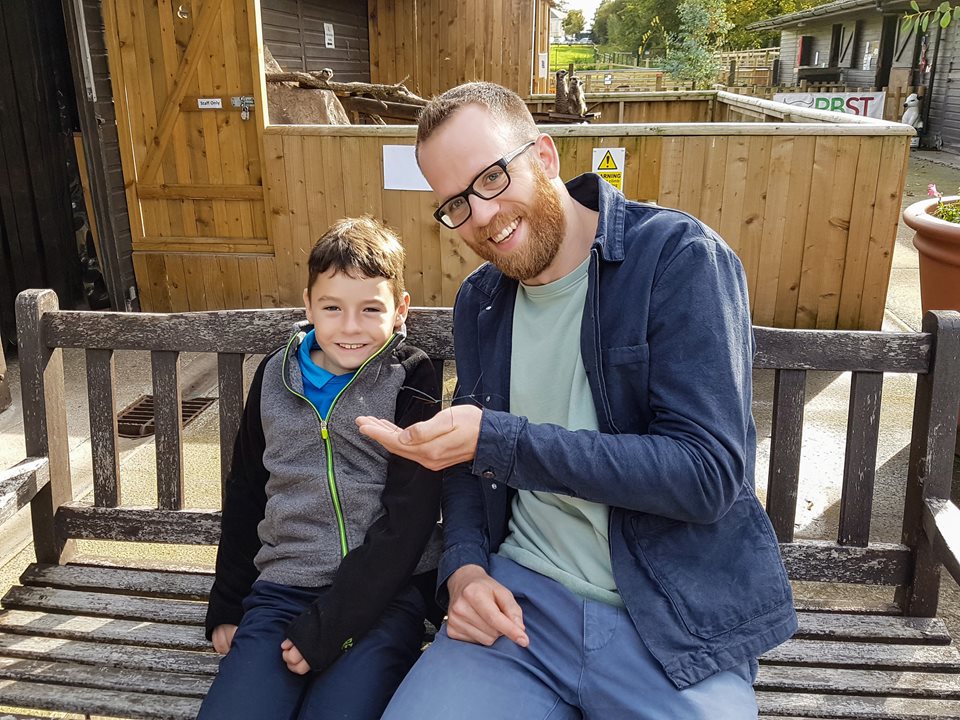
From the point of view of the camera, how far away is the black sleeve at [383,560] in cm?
185

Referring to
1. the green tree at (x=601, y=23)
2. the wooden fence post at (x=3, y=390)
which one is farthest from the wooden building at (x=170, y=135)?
the green tree at (x=601, y=23)

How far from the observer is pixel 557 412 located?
6.07 feet

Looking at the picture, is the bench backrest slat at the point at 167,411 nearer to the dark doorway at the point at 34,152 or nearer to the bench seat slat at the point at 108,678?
the bench seat slat at the point at 108,678

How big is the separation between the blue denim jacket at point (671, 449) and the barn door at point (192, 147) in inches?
203

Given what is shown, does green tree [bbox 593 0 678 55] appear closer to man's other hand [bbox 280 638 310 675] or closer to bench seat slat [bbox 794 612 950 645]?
Result: bench seat slat [bbox 794 612 950 645]

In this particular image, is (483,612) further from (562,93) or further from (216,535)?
(562,93)

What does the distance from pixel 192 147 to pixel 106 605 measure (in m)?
4.94

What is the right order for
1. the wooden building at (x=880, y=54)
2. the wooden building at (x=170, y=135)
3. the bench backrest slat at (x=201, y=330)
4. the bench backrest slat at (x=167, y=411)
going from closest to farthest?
1. the bench backrest slat at (x=201, y=330)
2. the bench backrest slat at (x=167, y=411)
3. the wooden building at (x=170, y=135)
4. the wooden building at (x=880, y=54)

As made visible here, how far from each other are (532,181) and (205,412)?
3.66m

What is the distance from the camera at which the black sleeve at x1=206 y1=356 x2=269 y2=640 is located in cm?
213

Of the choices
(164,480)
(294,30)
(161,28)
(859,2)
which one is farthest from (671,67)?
(164,480)

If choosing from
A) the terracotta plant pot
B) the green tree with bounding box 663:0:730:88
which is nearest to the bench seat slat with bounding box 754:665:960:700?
the terracotta plant pot

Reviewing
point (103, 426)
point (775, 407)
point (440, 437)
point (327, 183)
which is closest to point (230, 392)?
point (103, 426)

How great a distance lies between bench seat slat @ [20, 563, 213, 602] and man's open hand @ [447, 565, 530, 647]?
0.89 meters
